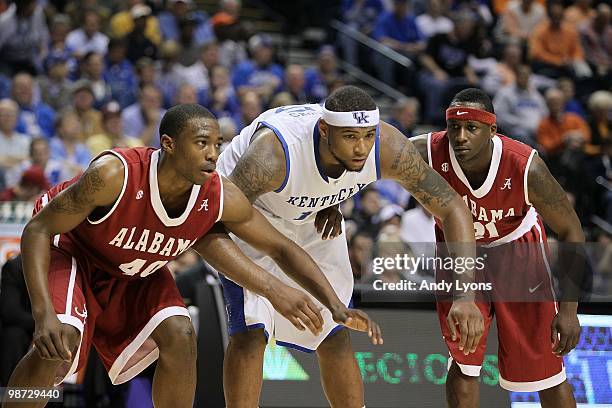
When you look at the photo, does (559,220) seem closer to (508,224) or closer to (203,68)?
(508,224)

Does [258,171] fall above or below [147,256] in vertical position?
above

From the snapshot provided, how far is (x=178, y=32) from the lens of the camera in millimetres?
12219

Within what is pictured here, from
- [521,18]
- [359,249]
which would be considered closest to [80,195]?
[359,249]

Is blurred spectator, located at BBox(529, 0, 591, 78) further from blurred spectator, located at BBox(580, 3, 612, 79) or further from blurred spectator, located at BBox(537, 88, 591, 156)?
blurred spectator, located at BBox(537, 88, 591, 156)

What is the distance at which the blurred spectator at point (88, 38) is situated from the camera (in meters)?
11.3

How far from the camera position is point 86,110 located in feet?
33.6

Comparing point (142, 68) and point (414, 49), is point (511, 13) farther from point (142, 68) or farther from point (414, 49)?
point (142, 68)

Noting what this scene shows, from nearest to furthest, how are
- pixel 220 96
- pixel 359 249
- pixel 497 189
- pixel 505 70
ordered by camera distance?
pixel 497 189
pixel 359 249
pixel 220 96
pixel 505 70

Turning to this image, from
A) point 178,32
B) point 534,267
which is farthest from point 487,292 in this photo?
point 178,32

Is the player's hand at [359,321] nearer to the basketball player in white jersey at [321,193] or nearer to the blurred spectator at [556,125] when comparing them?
the basketball player in white jersey at [321,193]

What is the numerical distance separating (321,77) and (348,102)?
23.7ft

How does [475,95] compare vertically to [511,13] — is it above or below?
above

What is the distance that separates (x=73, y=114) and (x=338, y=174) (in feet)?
17.1

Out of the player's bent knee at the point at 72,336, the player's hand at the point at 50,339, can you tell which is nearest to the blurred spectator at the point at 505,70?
the player's bent knee at the point at 72,336
